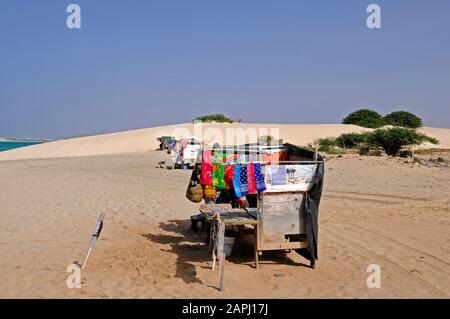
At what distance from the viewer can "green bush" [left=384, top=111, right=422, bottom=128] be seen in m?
69.0

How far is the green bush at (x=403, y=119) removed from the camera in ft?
226

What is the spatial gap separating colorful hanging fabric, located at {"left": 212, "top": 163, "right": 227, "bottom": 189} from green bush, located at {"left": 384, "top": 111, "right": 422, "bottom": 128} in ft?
210

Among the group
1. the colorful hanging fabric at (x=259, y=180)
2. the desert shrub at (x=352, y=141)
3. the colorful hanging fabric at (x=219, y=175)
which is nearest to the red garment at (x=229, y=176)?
the colorful hanging fabric at (x=219, y=175)

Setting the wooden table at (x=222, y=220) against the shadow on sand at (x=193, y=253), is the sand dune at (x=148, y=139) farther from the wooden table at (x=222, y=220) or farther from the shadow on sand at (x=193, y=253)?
the wooden table at (x=222, y=220)

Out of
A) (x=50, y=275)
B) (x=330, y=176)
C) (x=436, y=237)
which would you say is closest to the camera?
(x=50, y=275)

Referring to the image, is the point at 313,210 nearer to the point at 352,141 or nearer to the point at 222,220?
the point at 222,220

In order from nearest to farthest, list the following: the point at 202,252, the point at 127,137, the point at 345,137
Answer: the point at 202,252 < the point at 345,137 < the point at 127,137

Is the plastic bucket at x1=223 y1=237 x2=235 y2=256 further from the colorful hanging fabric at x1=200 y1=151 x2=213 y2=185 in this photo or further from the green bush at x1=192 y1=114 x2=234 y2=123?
the green bush at x1=192 y1=114 x2=234 y2=123

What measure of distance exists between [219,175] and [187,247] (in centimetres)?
150

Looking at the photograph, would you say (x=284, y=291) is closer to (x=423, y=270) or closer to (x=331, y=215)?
(x=423, y=270)
